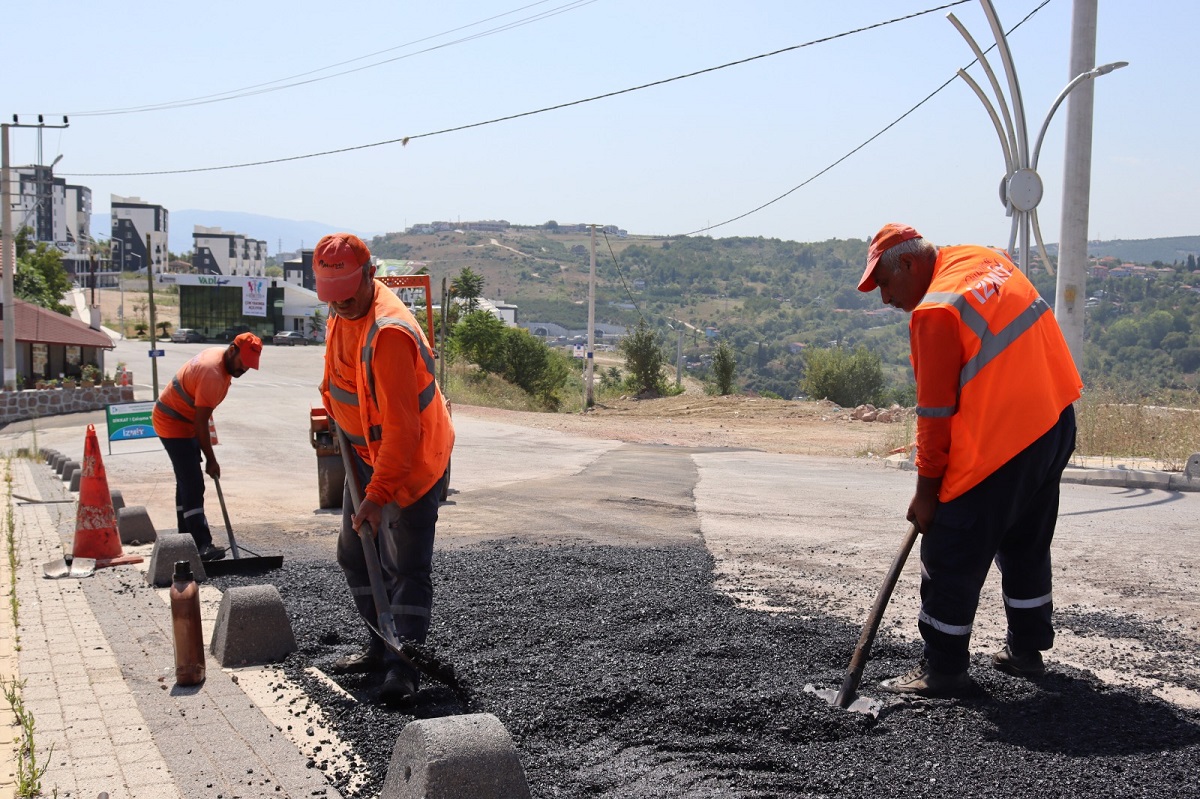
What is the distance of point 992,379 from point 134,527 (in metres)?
→ 7.19

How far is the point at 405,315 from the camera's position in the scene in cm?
448

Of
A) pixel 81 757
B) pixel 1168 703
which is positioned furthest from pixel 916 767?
pixel 81 757

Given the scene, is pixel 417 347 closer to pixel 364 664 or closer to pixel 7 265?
pixel 364 664

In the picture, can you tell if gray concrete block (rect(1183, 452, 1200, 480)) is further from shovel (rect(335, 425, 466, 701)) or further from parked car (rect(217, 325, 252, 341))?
parked car (rect(217, 325, 252, 341))

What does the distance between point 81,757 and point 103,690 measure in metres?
0.90

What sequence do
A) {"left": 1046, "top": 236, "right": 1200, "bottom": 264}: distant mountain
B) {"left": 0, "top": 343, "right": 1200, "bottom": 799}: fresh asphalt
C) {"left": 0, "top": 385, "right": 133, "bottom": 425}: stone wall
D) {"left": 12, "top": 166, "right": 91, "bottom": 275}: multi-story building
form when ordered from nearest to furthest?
{"left": 0, "top": 343, "right": 1200, "bottom": 799}: fresh asphalt → {"left": 0, "top": 385, "right": 133, "bottom": 425}: stone wall → {"left": 1046, "top": 236, "right": 1200, "bottom": 264}: distant mountain → {"left": 12, "top": 166, "right": 91, "bottom": 275}: multi-story building

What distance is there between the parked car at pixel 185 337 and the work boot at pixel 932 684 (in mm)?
78390

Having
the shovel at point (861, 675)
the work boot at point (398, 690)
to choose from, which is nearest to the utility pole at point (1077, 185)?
the shovel at point (861, 675)

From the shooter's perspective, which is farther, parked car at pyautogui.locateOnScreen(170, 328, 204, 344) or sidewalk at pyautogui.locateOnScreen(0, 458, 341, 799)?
parked car at pyautogui.locateOnScreen(170, 328, 204, 344)

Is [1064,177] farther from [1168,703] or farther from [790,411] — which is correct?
[790,411]

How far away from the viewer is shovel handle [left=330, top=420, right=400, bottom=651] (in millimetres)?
4531

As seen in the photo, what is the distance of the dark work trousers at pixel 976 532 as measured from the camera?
4211 mm

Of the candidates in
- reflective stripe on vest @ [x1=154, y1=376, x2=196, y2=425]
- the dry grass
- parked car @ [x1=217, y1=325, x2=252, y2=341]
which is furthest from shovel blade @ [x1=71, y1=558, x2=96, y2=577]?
parked car @ [x1=217, y1=325, x2=252, y2=341]

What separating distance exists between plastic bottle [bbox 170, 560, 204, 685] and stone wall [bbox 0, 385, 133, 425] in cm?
3176
